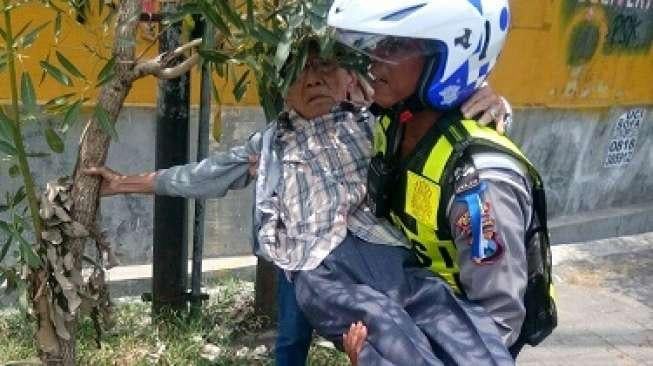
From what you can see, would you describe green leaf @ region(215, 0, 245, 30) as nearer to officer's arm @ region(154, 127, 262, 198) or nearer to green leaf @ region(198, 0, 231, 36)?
green leaf @ region(198, 0, 231, 36)

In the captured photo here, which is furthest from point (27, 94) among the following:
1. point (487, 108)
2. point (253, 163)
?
point (487, 108)

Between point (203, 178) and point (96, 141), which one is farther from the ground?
point (96, 141)

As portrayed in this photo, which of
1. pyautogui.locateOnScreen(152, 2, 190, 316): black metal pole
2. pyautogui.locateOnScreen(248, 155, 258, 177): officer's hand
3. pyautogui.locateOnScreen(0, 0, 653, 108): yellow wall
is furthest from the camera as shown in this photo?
pyautogui.locateOnScreen(0, 0, 653, 108): yellow wall

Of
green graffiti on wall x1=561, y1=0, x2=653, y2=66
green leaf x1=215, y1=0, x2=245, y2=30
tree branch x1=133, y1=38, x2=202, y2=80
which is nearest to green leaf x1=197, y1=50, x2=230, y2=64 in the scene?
green leaf x1=215, y1=0, x2=245, y2=30

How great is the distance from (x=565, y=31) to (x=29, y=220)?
485 cm

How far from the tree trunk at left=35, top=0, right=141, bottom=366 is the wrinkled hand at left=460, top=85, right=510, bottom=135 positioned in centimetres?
98

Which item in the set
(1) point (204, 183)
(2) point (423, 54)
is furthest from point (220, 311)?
(2) point (423, 54)

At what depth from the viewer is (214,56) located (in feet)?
7.67

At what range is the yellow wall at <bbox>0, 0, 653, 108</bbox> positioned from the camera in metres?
6.36

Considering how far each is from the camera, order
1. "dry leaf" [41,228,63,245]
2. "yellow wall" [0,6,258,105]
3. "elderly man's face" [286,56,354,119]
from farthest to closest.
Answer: "yellow wall" [0,6,258,105] < "elderly man's face" [286,56,354,119] < "dry leaf" [41,228,63,245]

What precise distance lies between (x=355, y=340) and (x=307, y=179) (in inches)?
26.4

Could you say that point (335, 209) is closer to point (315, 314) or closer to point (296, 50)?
point (315, 314)

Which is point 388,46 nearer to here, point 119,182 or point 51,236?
point 119,182

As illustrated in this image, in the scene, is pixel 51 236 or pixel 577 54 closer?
pixel 51 236
